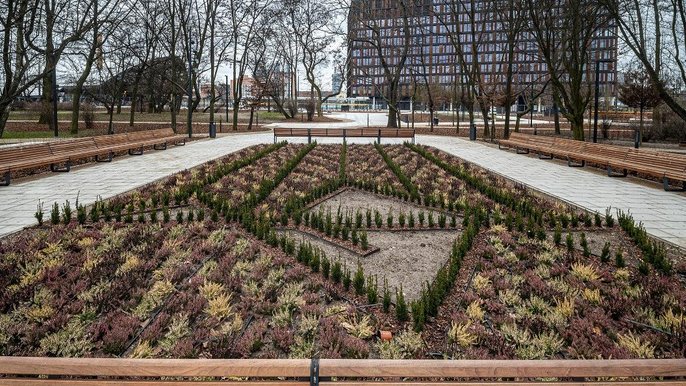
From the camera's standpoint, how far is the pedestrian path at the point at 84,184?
766cm

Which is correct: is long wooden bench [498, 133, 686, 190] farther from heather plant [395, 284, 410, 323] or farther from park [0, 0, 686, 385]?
heather plant [395, 284, 410, 323]

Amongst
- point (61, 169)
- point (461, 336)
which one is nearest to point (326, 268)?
point (461, 336)

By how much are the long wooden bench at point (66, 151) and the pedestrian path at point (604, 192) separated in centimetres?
1048

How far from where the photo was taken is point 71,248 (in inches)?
227

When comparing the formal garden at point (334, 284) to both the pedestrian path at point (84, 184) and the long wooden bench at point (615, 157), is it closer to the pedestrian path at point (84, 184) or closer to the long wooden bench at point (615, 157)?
the pedestrian path at point (84, 184)

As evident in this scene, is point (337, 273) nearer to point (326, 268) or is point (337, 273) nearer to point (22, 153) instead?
point (326, 268)

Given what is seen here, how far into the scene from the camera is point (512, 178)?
11.4m

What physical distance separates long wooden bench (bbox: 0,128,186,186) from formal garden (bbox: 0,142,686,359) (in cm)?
409

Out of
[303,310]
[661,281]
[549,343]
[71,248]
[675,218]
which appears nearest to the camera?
[549,343]

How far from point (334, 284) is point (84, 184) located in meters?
7.53

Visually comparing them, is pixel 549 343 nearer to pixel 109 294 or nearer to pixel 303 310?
pixel 303 310

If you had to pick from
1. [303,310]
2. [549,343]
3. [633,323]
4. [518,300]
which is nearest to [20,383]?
[303,310]

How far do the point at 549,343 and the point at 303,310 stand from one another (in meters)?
1.92

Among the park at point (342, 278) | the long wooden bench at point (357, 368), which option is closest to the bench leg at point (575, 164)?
the park at point (342, 278)
